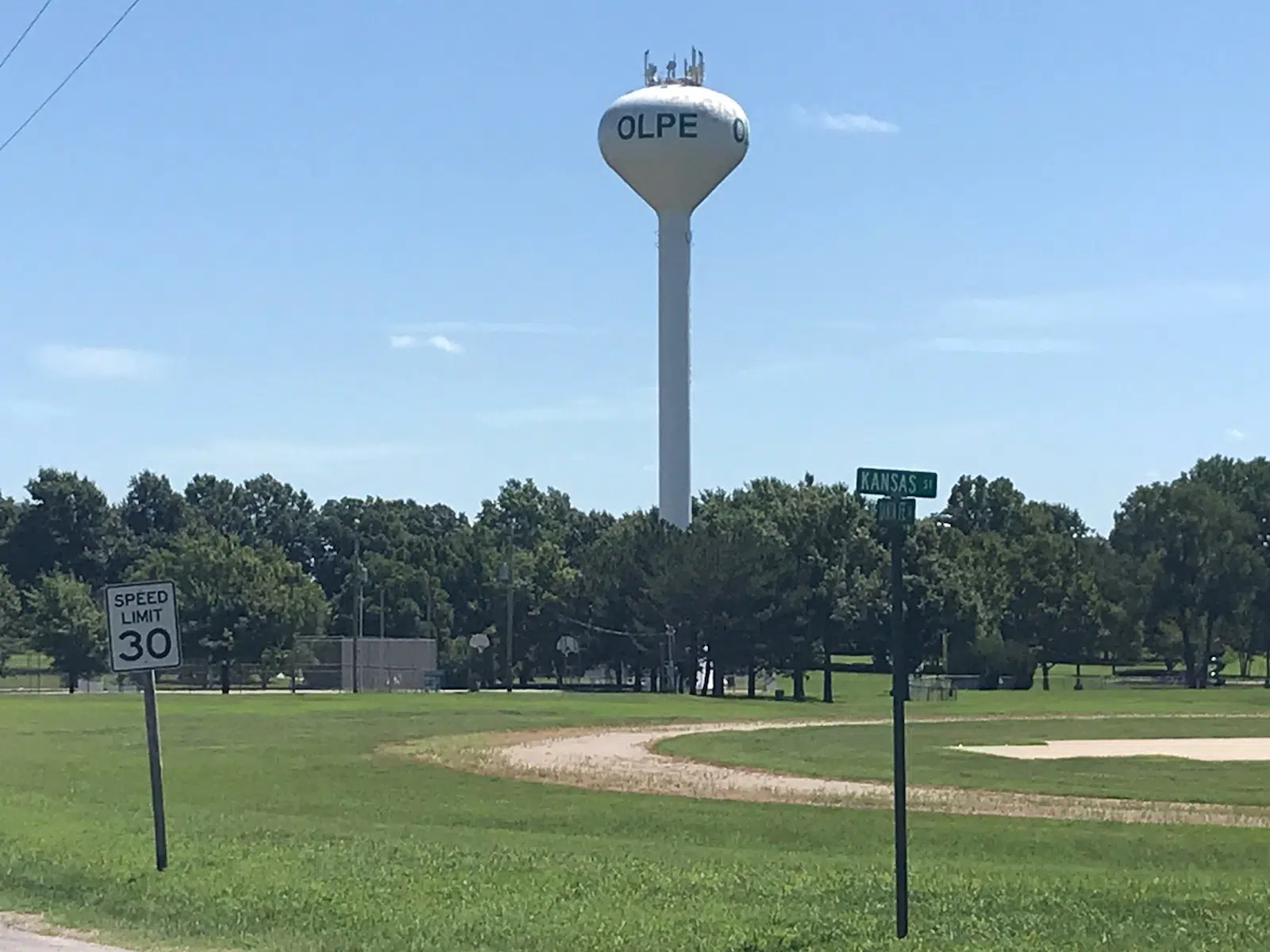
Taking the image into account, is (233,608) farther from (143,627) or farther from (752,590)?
(143,627)

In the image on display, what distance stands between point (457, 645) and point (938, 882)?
113 meters

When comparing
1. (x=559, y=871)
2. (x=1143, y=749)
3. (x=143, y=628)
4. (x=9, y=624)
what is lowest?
(x=1143, y=749)

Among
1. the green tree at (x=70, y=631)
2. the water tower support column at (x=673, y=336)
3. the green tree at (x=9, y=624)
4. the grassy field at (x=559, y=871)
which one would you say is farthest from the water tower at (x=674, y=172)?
the grassy field at (x=559, y=871)

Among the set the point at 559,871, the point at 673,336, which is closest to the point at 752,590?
the point at 673,336

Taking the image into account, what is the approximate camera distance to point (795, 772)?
3903cm

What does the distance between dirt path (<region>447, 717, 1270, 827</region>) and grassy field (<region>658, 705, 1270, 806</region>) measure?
3.98 ft

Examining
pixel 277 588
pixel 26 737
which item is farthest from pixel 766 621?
pixel 26 737

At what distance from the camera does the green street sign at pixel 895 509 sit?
13.0 meters

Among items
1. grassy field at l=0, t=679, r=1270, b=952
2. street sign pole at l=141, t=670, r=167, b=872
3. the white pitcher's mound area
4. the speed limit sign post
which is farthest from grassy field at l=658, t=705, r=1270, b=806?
the speed limit sign post

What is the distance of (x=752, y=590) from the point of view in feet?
330

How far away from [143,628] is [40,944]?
12.2 ft

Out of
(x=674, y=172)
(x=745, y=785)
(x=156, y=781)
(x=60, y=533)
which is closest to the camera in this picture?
(x=156, y=781)

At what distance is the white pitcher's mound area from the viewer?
46.3 metres

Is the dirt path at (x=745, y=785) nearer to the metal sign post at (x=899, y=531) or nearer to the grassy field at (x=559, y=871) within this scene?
the grassy field at (x=559, y=871)
